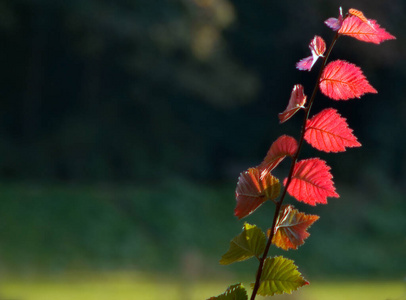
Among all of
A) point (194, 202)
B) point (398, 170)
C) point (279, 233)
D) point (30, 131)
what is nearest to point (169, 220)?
point (194, 202)

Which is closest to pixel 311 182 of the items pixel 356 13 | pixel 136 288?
pixel 356 13

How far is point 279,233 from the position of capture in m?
0.60

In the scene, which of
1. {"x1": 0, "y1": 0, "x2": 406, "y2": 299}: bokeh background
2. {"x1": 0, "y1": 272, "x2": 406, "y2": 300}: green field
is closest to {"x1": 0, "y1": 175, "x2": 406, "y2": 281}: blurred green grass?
{"x1": 0, "y1": 0, "x2": 406, "y2": 299}: bokeh background

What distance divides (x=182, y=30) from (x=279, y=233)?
48.5 ft

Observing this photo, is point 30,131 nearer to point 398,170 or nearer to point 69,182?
point 69,182

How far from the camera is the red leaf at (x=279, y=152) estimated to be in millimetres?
565

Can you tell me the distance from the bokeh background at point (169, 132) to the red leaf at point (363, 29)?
11599 mm

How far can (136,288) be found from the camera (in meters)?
10.8

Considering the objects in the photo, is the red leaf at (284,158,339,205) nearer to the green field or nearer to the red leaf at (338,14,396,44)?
the red leaf at (338,14,396,44)

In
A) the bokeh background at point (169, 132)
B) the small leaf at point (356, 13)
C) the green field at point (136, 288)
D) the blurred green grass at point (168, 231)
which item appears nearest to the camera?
the small leaf at point (356, 13)

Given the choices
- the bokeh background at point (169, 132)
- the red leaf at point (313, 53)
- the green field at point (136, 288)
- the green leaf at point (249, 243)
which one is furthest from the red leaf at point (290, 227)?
the bokeh background at point (169, 132)

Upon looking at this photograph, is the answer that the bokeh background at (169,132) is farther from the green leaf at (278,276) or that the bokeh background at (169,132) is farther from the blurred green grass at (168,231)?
the green leaf at (278,276)

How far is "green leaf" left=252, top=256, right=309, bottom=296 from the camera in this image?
0.59 metres

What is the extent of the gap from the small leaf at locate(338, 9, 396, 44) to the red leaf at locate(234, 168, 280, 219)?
133 mm
